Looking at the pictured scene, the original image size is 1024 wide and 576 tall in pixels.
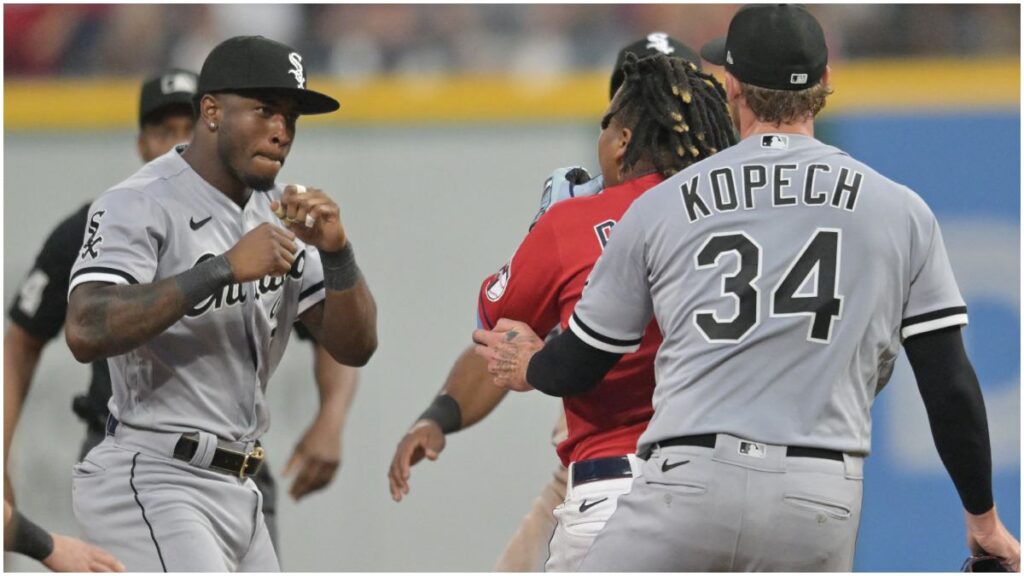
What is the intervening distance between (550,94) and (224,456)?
13.2ft

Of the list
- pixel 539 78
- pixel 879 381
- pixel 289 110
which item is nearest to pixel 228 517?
pixel 289 110

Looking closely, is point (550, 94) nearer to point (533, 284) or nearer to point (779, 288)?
Answer: point (533, 284)

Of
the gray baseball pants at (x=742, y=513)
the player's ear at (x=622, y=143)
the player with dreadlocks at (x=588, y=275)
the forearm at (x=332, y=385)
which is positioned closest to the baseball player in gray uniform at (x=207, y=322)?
the player with dreadlocks at (x=588, y=275)

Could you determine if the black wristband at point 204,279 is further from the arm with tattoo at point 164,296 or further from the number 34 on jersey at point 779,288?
the number 34 on jersey at point 779,288

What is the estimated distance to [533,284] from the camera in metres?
3.62

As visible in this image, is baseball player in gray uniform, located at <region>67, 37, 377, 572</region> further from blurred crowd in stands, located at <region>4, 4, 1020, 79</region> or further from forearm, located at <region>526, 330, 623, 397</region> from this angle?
blurred crowd in stands, located at <region>4, 4, 1020, 79</region>

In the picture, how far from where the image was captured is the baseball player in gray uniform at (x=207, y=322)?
4.03 meters

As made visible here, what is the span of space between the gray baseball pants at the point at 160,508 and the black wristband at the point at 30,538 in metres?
0.32

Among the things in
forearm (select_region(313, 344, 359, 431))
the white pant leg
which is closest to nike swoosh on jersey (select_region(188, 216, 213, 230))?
the white pant leg

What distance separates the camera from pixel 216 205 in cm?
428

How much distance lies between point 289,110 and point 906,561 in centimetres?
472

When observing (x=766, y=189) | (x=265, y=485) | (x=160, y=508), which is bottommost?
(x=265, y=485)

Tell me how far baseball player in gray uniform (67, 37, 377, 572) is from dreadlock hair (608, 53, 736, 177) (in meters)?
0.82

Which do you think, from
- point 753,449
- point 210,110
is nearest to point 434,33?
point 210,110
